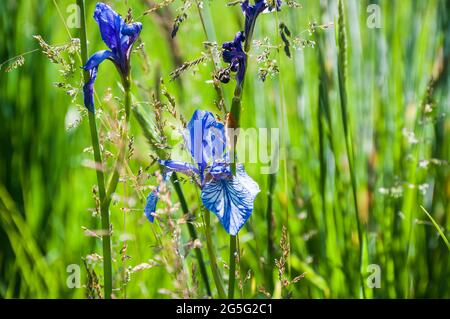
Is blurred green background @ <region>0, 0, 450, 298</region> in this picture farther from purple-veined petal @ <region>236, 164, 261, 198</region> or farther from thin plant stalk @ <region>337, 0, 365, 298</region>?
purple-veined petal @ <region>236, 164, 261, 198</region>

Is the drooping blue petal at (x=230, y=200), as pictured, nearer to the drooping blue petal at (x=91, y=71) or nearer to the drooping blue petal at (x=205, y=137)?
the drooping blue petal at (x=205, y=137)

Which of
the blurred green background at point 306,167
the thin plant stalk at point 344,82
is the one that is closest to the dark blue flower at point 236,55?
the thin plant stalk at point 344,82

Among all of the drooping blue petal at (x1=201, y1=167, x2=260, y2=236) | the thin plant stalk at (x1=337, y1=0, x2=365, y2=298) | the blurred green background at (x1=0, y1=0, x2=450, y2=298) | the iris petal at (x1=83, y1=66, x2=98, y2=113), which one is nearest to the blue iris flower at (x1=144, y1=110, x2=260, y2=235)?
the drooping blue petal at (x1=201, y1=167, x2=260, y2=236)

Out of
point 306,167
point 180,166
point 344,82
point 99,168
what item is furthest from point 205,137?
point 306,167

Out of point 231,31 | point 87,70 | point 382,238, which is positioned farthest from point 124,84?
point 231,31
